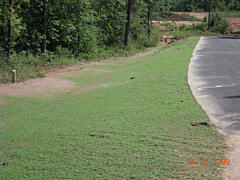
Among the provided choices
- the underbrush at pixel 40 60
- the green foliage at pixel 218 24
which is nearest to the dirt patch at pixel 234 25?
the green foliage at pixel 218 24

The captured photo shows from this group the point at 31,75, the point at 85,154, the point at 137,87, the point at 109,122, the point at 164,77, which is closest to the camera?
the point at 85,154

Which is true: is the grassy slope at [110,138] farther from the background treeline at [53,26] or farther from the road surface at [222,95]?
the background treeline at [53,26]

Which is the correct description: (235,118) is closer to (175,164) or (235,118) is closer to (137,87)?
(175,164)

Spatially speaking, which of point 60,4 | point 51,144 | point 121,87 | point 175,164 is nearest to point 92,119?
point 51,144

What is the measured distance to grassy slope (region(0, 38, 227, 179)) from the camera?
5.11 m

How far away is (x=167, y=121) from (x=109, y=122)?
1.39m

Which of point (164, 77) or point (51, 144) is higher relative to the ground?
point (164, 77)

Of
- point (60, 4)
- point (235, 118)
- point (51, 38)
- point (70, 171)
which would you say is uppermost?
point (60, 4)

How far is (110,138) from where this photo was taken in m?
6.39

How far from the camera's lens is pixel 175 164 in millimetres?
5043

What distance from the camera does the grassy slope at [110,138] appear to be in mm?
5105

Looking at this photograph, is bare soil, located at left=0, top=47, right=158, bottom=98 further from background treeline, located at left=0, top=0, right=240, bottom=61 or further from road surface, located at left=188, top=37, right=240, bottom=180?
road surface, located at left=188, top=37, right=240, bottom=180
